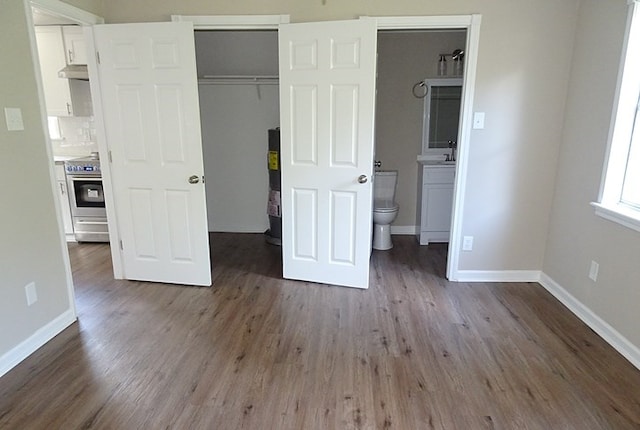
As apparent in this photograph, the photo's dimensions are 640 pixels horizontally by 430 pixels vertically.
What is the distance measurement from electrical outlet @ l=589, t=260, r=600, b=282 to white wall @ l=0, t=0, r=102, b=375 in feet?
11.9

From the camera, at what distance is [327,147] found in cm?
316

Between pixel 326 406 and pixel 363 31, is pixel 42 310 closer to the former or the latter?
pixel 326 406

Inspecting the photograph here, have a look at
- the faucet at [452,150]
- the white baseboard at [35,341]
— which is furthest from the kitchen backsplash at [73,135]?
the faucet at [452,150]

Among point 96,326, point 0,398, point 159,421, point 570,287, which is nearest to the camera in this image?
point 159,421

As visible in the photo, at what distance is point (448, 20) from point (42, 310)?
3472 millimetres

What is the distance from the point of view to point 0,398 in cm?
204

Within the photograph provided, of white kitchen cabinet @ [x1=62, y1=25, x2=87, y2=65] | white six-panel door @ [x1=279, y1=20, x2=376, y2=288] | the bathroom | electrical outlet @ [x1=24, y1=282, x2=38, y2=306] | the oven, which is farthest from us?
the bathroom

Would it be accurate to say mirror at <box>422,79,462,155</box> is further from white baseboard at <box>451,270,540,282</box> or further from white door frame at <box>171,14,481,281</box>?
white baseboard at <box>451,270,540,282</box>

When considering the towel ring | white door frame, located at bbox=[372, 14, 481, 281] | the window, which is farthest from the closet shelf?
the window

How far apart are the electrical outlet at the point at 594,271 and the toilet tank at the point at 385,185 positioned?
2.23 m

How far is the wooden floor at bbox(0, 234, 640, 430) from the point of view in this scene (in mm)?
1931

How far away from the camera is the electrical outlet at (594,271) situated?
2.70m

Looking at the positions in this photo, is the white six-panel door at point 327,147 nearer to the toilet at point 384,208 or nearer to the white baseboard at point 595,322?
the toilet at point 384,208

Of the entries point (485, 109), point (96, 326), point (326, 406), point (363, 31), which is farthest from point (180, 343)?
point (485, 109)
